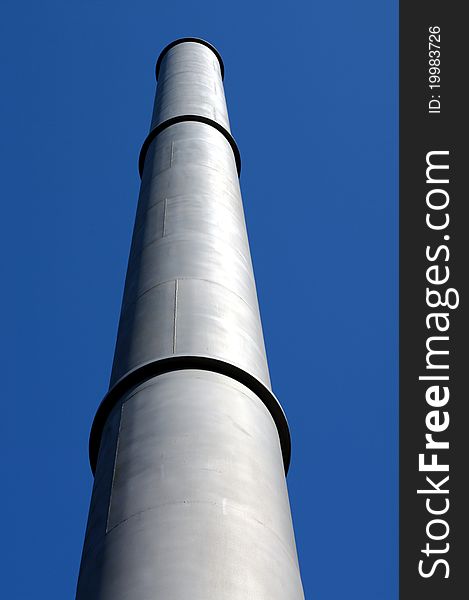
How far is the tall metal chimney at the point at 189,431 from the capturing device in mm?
5281

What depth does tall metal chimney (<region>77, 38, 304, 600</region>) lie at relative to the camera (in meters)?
5.28

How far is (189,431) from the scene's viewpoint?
6.32m

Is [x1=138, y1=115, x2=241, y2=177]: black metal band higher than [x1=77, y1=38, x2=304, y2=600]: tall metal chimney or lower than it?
higher

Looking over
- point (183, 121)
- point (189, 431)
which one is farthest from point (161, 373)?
point (183, 121)

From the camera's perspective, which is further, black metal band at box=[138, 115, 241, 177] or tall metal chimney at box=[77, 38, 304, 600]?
black metal band at box=[138, 115, 241, 177]

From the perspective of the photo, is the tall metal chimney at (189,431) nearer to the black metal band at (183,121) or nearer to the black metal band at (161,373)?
the black metal band at (161,373)

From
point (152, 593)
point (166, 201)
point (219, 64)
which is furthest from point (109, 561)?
point (219, 64)

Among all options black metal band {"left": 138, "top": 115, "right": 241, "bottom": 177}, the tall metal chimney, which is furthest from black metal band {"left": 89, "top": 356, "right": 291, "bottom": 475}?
black metal band {"left": 138, "top": 115, "right": 241, "bottom": 177}

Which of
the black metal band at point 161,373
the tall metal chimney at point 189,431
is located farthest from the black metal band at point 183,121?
the black metal band at point 161,373

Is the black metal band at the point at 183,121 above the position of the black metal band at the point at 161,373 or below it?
above

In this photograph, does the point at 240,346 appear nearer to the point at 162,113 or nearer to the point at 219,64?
the point at 162,113

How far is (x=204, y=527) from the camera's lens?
547 centimetres

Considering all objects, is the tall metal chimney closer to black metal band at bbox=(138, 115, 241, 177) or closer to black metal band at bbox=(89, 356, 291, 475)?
black metal band at bbox=(89, 356, 291, 475)

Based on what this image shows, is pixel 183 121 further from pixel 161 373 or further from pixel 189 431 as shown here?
pixel 189 431
